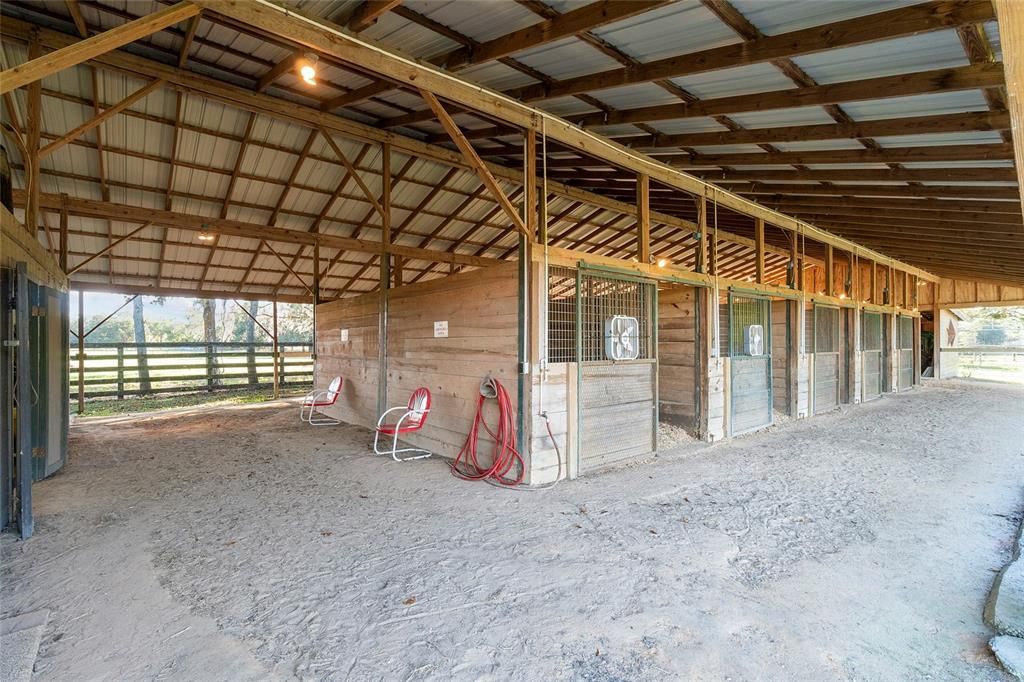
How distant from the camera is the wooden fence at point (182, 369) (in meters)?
11.1

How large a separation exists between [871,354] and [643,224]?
925 centimetres

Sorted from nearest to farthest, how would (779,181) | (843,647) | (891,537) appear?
(843,647), (891,537), (779,181)

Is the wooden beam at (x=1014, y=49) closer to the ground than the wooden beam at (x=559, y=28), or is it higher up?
closer to the ground

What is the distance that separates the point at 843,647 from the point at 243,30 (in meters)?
6.21

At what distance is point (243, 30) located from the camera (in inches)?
174

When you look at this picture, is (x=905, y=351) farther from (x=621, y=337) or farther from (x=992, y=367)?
(x=621, y=337)

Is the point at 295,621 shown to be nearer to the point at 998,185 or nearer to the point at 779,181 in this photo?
the point at 779,181

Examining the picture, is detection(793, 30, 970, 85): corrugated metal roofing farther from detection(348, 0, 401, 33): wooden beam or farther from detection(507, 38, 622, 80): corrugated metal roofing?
detection(348, 0, 401, 33): wooden beam

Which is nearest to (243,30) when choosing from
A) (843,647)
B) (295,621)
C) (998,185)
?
(295,621)

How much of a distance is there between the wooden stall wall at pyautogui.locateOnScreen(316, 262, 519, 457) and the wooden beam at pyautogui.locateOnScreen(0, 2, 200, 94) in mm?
2871

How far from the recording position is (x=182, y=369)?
12703 millimetres

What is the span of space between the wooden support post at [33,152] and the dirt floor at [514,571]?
8.17ft

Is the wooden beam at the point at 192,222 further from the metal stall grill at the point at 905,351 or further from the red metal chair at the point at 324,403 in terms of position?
the metal stall grill at the point at 905,351

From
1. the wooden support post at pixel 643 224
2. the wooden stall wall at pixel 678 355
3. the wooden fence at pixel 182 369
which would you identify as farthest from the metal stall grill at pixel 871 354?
the wooden fence at pixel 182 369
